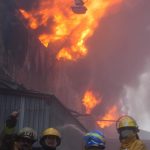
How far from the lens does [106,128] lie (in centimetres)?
3909

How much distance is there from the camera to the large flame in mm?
29234

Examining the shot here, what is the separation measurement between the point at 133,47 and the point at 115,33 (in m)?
2.10

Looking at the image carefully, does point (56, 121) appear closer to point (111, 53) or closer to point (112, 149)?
point (112, 149)

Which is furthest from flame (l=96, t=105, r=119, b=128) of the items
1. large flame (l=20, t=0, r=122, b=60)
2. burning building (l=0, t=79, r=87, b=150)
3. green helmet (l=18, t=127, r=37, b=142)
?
green helmet (l=18, t=127, r=37, b=142)

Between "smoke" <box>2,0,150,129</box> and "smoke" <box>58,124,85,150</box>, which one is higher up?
"smoke" <box>2,0,150,129</box>

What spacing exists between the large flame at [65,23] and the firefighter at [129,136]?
920 inches

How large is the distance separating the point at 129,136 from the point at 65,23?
85.5 ft

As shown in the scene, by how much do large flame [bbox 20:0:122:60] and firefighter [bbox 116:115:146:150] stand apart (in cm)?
2336

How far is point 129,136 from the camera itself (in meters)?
5.41

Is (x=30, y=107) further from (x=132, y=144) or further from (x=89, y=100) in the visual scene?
(x=89, y=100)

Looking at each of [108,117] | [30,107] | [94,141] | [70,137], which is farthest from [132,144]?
[108,117]

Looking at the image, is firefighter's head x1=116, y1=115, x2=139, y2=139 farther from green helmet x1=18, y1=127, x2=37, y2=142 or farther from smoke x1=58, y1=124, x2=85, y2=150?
smoke x1=58, y1=124, x2=85, y2=150

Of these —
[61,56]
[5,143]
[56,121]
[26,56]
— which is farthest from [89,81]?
[5,143]

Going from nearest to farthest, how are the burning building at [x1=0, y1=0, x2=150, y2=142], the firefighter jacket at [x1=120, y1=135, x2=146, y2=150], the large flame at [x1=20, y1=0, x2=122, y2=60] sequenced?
the firefighter jacket at [x1=120, y1=135, x2=146, y2=150], the burning building at [x1=0, y1=0, x2=150, y2=142], the large flame at [x1=20, y1=0, x2=122, y2=60]
